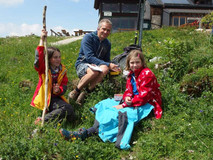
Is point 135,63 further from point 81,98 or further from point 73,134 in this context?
point 73,134

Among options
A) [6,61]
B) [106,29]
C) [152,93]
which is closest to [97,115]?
[152,93]

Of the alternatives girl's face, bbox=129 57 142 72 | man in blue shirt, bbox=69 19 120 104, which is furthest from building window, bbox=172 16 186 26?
girl's face, bbox=129 57 142 72

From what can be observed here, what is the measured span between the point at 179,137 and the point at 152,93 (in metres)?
0.92

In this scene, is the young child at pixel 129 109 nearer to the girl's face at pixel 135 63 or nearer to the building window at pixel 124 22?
the girl's face at pixel 135 63

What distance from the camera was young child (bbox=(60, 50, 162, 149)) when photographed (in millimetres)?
3264

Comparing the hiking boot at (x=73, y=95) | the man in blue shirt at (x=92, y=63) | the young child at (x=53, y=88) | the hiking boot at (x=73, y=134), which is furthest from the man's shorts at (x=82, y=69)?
the hiking boot at (x=73, y=134)

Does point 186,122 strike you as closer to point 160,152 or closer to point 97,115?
point 160,152

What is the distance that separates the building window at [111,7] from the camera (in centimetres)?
2662

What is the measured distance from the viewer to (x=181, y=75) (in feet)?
16.2

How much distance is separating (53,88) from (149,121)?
1.86 metres

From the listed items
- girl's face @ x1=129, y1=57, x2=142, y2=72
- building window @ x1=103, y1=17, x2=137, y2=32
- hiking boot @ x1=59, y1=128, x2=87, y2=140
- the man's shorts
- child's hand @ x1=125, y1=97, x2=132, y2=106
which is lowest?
hiking boot @ x1=59, y1=128, x2=87, y2=140

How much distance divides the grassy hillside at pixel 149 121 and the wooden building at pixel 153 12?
71.6ft

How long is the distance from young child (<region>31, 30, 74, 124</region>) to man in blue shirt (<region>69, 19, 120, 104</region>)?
625 millimetres

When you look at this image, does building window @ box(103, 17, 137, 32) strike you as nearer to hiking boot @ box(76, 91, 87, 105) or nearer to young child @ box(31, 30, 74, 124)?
hiking boot @ box(76, 91, 87, 105)
